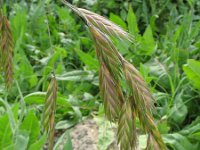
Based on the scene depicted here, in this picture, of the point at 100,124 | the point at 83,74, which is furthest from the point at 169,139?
the point at 83,74

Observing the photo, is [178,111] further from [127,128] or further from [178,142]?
[127,128]

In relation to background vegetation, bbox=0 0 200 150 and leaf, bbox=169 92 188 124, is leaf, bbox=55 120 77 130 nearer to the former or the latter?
background vegetation, bbox=0 0 200 150

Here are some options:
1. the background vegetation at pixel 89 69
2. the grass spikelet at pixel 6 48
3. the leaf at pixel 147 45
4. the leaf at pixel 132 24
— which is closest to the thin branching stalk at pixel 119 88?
the grass spikelet at pixel 6 48

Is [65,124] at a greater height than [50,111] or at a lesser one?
lesser

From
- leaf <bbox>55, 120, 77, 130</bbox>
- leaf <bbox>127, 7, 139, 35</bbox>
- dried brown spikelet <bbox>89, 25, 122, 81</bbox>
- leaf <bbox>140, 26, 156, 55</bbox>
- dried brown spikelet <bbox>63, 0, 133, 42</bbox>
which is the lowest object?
leaf <bbox>55, 120, 77, 130</bbox>

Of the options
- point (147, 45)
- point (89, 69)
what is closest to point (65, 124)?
point (89, 69)

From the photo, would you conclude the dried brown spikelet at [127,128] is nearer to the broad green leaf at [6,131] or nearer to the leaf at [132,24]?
the broad green leaf at [6,131]

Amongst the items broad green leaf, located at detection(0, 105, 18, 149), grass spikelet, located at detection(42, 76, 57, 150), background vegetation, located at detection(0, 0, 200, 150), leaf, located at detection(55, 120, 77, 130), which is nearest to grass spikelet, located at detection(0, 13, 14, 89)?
grass spikelet, located at detection(42, 76, 57, 150)
